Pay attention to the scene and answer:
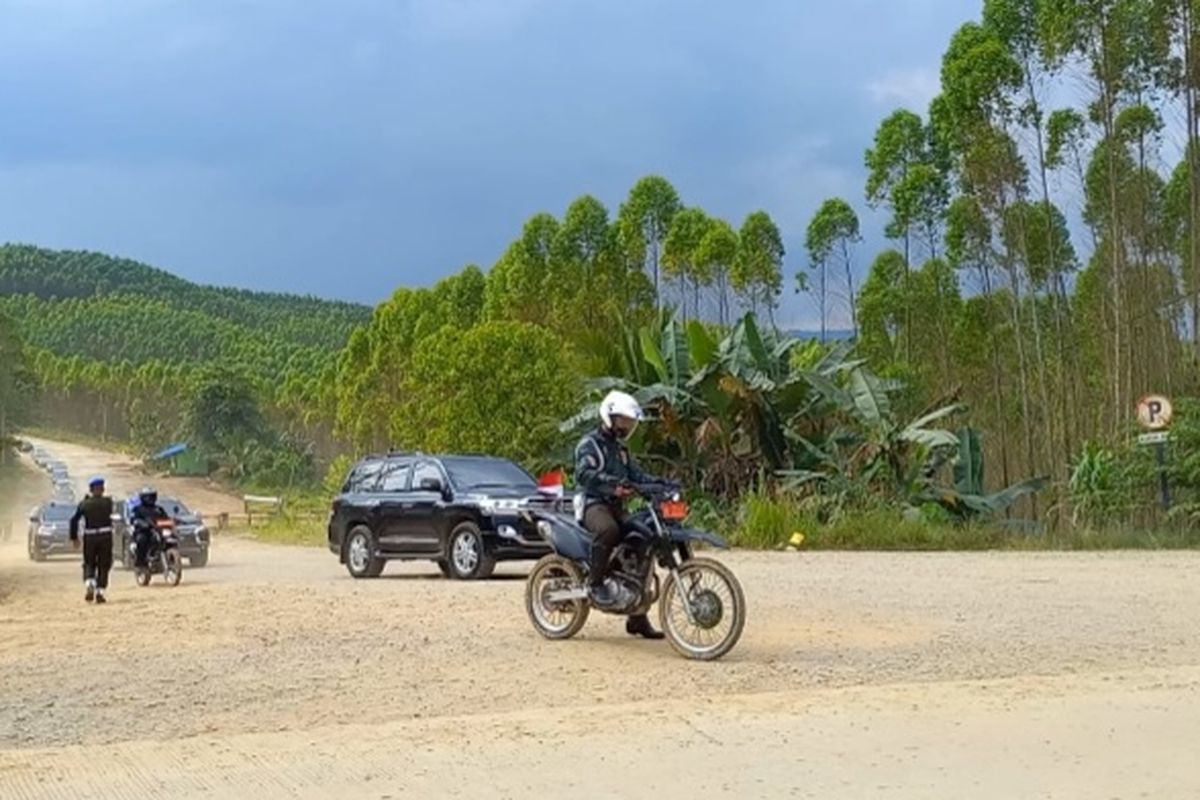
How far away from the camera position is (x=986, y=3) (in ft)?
112

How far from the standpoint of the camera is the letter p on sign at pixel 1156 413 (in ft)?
77.9

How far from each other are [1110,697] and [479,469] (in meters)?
12.5

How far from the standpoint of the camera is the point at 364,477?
21375 mm

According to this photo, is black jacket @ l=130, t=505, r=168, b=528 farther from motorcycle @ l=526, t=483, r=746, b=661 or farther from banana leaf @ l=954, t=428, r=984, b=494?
banana leaf @ l=954, t=428, r=984, b=494

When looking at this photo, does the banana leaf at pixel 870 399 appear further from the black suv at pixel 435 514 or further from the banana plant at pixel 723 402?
the black suv at pixel 435 514

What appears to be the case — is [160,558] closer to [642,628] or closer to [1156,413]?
[642,628]

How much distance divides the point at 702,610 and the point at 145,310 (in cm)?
14724

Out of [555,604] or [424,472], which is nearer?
[555,604]

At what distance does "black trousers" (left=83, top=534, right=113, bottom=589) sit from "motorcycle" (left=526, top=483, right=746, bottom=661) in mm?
8264

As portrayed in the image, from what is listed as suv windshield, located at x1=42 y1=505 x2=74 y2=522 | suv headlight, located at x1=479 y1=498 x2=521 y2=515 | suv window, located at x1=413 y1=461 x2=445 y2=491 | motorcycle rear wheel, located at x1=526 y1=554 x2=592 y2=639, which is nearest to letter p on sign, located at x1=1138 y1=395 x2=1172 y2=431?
suv headlight, located at x1=479 y1=498 x2=521 y2=515

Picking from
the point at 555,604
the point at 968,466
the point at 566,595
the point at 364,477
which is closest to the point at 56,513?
the point at 364,477

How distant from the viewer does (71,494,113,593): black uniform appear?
18312mm

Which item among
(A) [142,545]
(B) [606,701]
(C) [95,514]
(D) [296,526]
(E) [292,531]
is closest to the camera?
(B) [606,701]

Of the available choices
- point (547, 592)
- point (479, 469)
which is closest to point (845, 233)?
point (479, 469)
